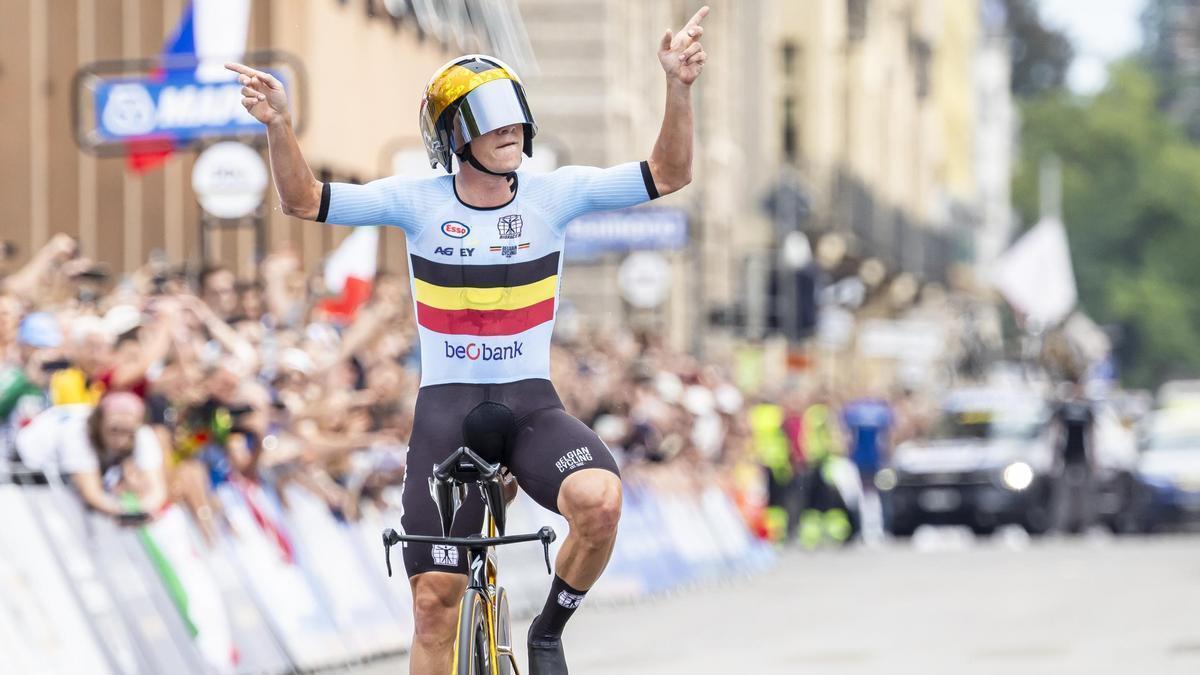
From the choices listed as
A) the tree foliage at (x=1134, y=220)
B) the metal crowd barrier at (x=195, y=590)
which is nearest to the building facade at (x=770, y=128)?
the tree foliage at (x=1134, y=220)

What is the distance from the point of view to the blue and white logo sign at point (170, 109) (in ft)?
58.2

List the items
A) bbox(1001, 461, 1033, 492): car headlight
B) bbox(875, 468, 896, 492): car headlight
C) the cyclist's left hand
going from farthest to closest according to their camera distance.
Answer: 1. bbox(875, 468, 896, 492): car headlight
2. bbox(1001, 461, 1033, 492): car headlight
3. the cyclist's left hand

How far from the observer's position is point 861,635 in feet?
55.8

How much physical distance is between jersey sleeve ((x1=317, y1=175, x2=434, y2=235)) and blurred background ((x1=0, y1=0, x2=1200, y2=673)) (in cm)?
316

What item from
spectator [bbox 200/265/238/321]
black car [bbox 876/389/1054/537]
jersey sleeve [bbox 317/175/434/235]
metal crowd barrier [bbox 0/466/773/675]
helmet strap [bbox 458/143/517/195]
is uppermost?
helmet strap [bbox 458/143/517/195]

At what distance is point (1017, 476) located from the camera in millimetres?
33844

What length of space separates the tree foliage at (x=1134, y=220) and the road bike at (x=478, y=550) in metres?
95.4

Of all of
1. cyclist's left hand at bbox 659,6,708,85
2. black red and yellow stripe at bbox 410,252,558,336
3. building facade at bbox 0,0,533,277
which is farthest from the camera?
building facade at bbox 0,0,533,277

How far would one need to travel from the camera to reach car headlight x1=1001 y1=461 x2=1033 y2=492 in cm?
3378

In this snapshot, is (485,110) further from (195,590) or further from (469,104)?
(195,590)

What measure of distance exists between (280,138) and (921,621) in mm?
10463

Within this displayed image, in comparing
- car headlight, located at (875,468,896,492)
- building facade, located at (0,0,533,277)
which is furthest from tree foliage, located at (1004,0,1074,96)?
building facade, located at (0,0,533,277)

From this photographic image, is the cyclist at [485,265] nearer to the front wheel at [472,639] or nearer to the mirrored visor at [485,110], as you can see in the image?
the mirrored visor at [485,110]

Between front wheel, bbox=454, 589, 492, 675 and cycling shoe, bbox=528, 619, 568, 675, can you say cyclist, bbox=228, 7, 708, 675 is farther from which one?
front wheel, bbox=454, 589, 492, 675
